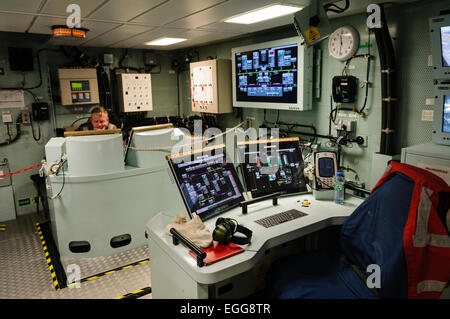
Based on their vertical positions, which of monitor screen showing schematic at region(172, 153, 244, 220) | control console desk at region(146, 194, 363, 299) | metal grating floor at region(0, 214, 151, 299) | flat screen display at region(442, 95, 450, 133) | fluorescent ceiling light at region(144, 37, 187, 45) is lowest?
metal grating floor at region(0, 214, 151, 299)

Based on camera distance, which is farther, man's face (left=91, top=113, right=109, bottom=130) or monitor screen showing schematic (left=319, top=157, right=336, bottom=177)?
man's face (left=91, top=113, right=109, bottom=130)

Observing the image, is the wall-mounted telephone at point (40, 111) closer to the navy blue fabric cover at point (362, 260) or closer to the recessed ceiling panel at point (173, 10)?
the recessed ceiling panel at point (173, 10)

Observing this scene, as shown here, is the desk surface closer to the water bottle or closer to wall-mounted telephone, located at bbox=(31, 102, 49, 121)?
the water bottle

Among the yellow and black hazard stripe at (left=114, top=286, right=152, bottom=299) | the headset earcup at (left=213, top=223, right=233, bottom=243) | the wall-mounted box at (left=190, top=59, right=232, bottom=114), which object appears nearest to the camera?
the headset earcup at (left=213, top=223, right=233, bottom=243)

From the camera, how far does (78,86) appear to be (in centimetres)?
498

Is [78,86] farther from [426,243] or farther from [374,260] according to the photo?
[426,243]

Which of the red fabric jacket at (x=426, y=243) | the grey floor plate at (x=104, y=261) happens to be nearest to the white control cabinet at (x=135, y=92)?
the grey floor plate at (x=104, y=261)

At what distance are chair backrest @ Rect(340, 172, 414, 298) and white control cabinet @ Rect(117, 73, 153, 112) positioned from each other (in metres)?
4.49

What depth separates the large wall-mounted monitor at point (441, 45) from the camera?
7.46 feet

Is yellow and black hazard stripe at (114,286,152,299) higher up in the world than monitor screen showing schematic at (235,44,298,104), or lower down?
lower down

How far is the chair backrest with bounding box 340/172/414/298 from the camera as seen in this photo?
1459 mm

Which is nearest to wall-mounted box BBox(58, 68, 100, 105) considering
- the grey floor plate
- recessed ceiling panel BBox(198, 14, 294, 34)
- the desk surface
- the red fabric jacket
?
recessed ceiling panel BBox(198, 14, 294, 34)

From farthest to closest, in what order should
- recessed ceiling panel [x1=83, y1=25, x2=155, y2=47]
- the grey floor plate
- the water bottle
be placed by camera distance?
recessed ceiling panel [x1=83, y1=25, x2=155, y2=47], the grey floor plate, the water bottle

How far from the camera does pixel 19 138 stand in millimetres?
4785
